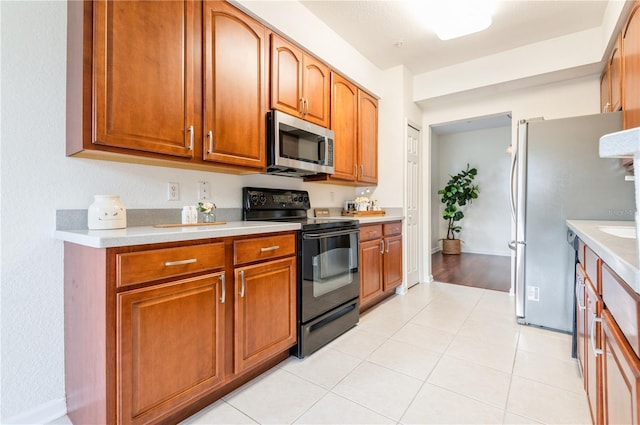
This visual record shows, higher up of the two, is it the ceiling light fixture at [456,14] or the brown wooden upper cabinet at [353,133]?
the ceiling light fixture at [456,14]

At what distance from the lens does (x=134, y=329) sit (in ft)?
3.90

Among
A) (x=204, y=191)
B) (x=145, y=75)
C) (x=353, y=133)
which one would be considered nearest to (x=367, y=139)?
(x=353, y=133)

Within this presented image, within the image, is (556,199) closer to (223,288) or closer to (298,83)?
(298,83)

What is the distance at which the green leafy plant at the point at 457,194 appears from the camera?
5863 mm

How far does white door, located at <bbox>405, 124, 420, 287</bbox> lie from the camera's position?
356 centimetres

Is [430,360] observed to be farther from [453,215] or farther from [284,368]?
[453,215]

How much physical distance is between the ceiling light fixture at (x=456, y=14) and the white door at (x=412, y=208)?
128cm

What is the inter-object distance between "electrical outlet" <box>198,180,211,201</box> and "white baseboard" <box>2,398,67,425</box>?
1218 mm

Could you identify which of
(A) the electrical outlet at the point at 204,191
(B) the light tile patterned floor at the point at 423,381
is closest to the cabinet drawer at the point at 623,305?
(B) the light tile patterned floor at the point at 423,381

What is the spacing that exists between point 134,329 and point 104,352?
4.5 inches

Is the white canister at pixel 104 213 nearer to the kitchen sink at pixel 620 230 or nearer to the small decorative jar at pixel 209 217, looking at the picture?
the small decorative jar at pixel 209 217

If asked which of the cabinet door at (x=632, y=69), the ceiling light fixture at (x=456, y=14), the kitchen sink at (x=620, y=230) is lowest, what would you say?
the kitchen sink at (x=620, y=230)

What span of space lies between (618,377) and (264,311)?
144 centimetres

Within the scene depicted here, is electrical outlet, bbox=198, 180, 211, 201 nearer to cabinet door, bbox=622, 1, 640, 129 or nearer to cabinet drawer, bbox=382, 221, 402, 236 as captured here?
cabinet drawer, bbox=382, 221, 402, 236
